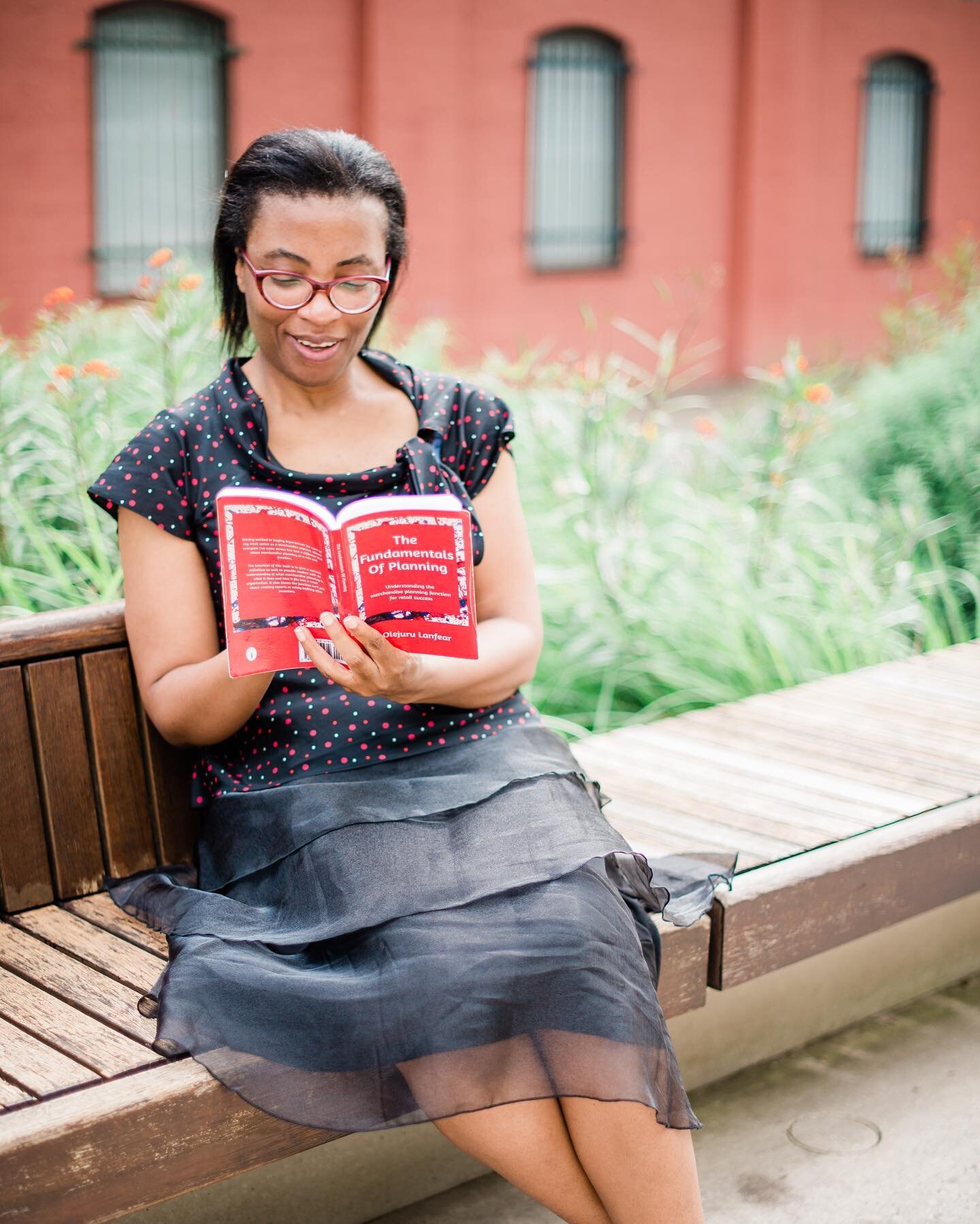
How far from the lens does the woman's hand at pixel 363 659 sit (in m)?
2.04

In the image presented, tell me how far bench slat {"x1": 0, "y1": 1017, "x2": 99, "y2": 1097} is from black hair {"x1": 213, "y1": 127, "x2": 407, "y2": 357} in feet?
4.24

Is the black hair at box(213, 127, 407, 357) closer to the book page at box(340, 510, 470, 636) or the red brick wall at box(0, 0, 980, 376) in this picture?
the book page at box(340, 510, 470, 636)

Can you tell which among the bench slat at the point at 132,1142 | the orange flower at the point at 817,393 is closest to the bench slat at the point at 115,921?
the bench slat at the point at 132,1142

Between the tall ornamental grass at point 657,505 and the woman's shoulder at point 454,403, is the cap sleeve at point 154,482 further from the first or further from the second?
the tall ornamental grass at point 657,505

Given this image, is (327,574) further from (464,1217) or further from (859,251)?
(859,251)

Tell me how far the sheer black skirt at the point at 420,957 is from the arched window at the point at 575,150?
11.1 meters

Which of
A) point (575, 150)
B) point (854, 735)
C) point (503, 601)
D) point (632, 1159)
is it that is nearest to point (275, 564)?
point (503, 601)

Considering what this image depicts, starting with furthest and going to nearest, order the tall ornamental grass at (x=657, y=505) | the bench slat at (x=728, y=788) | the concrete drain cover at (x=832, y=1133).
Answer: the tall ornamental grass at (x=657, y=505) → the bench slat at (x=728, y=788) → the concrete drain cover at (x=832, y=1133)

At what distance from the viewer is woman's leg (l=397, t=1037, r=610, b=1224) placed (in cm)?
191

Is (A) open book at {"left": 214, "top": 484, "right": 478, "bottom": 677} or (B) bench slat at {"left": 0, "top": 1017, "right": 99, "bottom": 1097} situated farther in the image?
(A) open book at {"left": 214, "top": 484, "right": 478, "bottom": 677}

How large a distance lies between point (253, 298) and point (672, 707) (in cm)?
214

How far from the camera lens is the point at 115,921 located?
2.45m

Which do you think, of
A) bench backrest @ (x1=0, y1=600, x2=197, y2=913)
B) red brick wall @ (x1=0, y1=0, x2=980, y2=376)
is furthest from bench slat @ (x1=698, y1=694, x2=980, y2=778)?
red brick wall @ (x1=0, y1=0, x2=980, y2=376)

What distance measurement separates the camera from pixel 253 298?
2.42m
